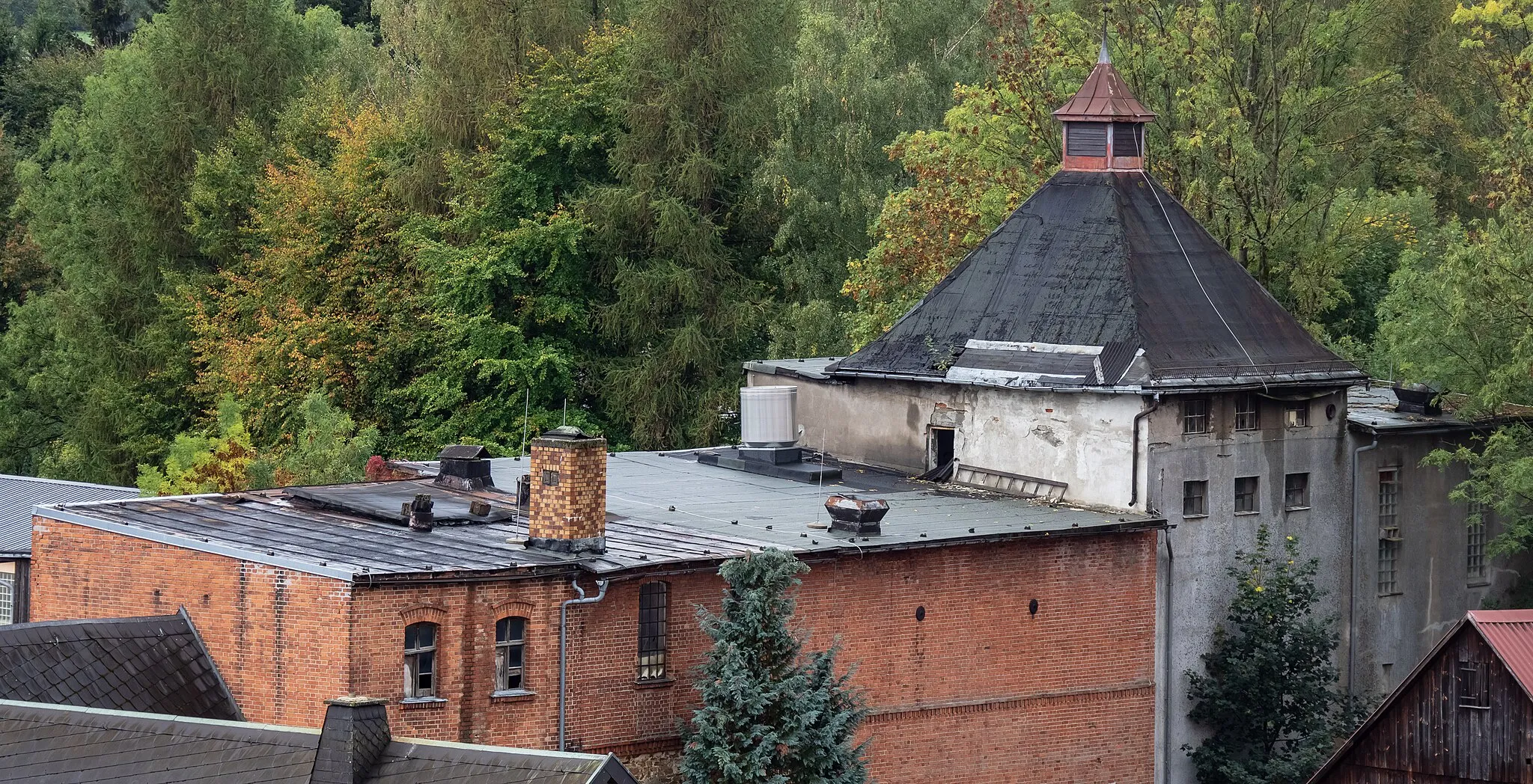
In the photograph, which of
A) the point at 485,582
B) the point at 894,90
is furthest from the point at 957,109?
the point at 485,582

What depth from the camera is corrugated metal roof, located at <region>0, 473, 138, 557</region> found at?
46.5 m

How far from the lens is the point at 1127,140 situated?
1732 inches

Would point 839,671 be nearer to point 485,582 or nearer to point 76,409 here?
point 485,582

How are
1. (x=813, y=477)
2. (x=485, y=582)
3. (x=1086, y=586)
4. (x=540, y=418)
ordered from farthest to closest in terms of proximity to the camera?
1. (x=540, y=418)
2. (x=813, y=477)
3. (x=1086, y=586)
4. (x=485, y=582)

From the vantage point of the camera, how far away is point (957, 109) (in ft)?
180

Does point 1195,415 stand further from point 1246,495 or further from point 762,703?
point 762,703

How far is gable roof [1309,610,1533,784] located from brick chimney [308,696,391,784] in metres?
15.2

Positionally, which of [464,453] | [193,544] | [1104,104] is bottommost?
[193,544]

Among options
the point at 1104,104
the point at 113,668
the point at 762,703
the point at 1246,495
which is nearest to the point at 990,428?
the point at 1246,495

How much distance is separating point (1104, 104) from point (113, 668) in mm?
20581

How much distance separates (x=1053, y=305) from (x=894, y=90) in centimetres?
1977

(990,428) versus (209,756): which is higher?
(990,428)

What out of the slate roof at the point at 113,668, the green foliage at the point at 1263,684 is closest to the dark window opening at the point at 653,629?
the slate roof at the point at 113,668

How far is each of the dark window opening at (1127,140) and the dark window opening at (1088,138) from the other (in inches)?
8.0
